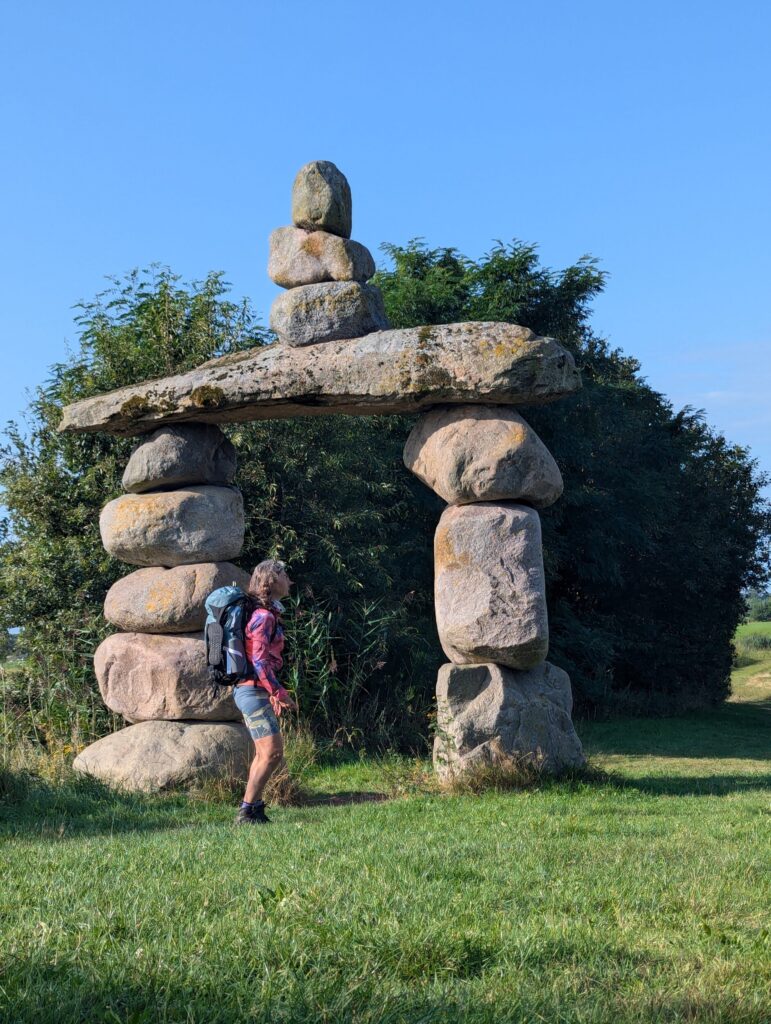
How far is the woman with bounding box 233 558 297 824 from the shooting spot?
332 inches

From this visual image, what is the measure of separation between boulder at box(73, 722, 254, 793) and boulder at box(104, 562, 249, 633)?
100 cm

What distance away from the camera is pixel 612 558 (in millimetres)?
19688

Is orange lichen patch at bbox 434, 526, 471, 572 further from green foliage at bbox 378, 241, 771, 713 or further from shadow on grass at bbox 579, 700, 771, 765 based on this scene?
green foliage at bbox 378, 241, 771, 713

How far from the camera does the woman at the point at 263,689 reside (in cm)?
844

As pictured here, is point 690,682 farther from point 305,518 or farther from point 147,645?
point 147,645

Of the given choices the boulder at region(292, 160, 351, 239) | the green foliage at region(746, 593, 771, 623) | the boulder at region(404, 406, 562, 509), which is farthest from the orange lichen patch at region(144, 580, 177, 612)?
the green foliage at region(746, 593, 771, 623)

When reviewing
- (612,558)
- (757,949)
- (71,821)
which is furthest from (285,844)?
(612,558)

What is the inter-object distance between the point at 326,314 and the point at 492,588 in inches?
127

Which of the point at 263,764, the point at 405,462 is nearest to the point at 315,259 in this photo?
the point at 405,462

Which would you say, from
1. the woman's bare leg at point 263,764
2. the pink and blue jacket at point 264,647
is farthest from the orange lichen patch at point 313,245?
the woman's bare leg at point 263,764

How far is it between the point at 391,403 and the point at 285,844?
16.0 feet

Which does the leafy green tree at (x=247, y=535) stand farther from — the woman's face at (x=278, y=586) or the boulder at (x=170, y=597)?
the woman's face at (x=278, y=586)

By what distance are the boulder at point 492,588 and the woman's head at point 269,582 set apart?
189 centimetres

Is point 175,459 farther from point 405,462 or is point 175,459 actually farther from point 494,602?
point 494,602
